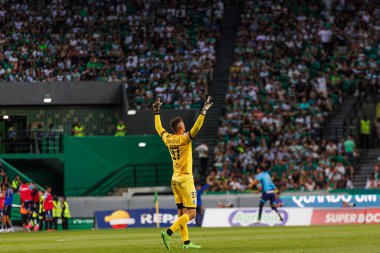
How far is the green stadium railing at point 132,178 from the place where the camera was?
1841 inches

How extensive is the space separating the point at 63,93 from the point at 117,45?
4.45 meters

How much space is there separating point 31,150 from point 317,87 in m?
15.2

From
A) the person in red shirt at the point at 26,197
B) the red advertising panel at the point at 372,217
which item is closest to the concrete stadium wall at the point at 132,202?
the person in red shirt at the point at 26,197

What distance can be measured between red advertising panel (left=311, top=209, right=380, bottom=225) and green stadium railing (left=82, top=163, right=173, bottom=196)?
36.9 feet

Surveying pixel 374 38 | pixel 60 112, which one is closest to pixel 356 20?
pixel 374 38

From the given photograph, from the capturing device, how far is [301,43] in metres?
53.7

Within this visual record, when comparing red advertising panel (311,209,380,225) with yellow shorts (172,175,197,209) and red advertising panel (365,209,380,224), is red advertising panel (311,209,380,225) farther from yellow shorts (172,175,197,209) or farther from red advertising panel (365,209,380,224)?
yellow shorts (172,175,197,209)

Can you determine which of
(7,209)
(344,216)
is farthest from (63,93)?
(344,216)

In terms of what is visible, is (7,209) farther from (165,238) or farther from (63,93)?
(165,238)

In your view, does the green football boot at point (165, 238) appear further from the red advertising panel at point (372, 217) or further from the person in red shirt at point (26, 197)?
the person in red shirt at point (26, 197)

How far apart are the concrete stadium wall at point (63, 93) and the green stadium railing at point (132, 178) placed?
401 cm

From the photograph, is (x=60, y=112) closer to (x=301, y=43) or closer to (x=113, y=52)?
(x=113, y=52)

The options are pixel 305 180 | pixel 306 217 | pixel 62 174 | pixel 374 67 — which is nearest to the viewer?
pixel 306 217

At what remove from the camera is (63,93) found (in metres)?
48.6
